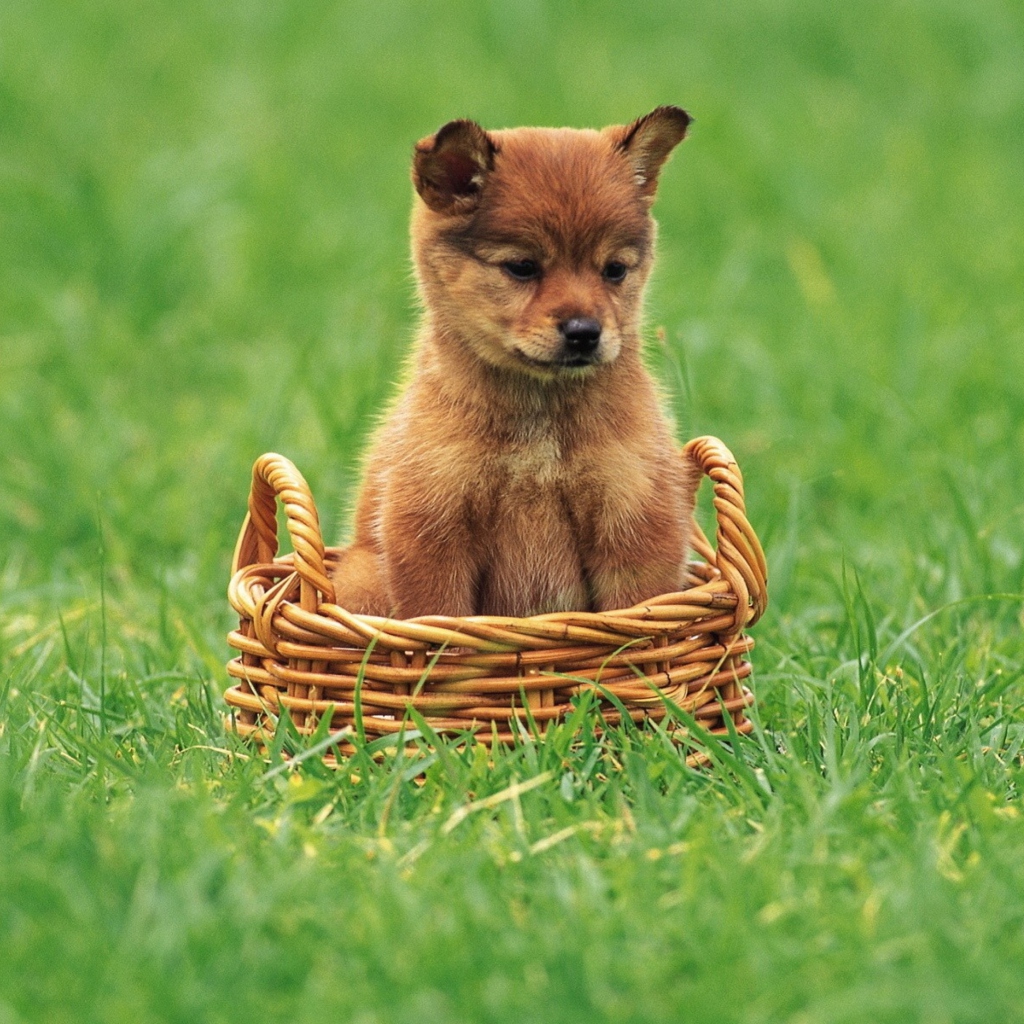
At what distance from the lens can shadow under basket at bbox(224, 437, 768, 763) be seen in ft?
11.7

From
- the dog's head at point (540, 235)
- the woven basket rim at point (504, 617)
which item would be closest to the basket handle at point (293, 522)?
the woven basket rim at point (504, 617)

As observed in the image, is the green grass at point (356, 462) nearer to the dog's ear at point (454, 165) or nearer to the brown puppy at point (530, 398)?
the brown puppy at point (530, 398)

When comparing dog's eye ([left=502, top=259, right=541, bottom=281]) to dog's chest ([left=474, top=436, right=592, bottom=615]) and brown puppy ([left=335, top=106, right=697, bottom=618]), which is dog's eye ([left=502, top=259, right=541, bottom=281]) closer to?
brown puppy ([left=335, top=106, right=697, bottom=618])

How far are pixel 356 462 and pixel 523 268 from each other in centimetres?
153

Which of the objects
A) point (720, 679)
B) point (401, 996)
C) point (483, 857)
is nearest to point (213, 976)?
point (401, 996)

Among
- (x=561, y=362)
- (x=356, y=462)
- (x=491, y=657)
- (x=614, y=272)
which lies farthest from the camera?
(x=356, y=462)

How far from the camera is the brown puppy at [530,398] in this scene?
12.2 feet

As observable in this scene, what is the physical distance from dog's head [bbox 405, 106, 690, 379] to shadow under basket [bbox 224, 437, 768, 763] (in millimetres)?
509

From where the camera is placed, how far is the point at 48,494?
5.94 meters

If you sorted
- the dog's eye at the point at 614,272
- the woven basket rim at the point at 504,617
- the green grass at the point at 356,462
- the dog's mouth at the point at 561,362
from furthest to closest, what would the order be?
the dog's eye at the point at 614,272 → the dog's mouth at the point at 561,362 → the woven basket rim at the point at 504,617 → the green grass at the point at 356,462

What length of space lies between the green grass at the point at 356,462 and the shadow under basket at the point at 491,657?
14 centimetres

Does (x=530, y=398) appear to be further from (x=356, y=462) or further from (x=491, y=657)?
(x=356, y=462)

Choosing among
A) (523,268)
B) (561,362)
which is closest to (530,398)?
(561,362)

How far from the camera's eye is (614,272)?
3865mm
